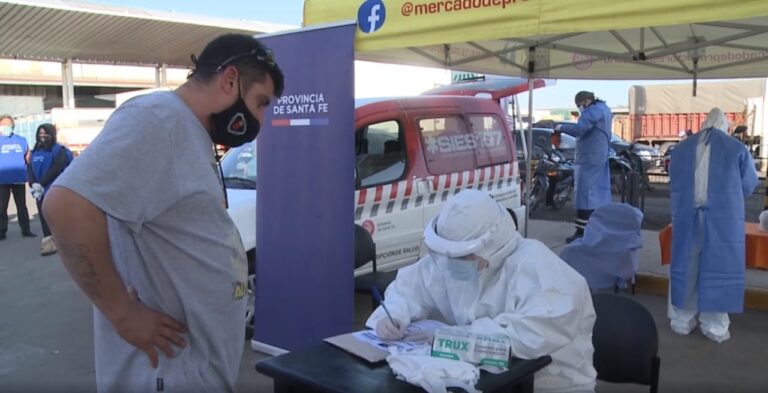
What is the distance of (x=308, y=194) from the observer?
4246mm

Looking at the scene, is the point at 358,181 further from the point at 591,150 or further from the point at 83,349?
the point at 591,150

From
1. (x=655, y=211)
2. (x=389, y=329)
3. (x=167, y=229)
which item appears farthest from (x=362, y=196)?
(x=655, y=211)

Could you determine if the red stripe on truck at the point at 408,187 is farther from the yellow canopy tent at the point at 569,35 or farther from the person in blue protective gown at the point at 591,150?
the person in blue protective gown at the point at 591,150

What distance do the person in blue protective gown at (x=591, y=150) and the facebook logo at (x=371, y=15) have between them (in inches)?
186

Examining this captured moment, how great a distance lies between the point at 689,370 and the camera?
4.38 meters

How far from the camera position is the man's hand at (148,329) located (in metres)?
1.62

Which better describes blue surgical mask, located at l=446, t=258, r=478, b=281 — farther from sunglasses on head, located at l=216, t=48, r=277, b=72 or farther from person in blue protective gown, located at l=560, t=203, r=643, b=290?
person in blue protective gown, located at l=560, t=203, r=643, b=290

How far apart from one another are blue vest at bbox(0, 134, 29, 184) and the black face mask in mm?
9206

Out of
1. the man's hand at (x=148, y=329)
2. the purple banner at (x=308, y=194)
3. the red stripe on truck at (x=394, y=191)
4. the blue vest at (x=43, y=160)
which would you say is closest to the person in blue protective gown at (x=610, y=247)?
the red stripe on truck at (x=394, y=191)

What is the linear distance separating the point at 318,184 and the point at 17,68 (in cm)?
3335

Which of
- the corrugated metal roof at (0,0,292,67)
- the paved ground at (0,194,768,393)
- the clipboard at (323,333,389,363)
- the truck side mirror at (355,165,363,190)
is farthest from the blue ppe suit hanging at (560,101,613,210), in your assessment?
the corrugated metal roof at (0,0,292,67)

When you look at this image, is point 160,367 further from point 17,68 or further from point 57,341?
point 17,68

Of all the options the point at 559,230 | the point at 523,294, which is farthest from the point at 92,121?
the point at 523,294

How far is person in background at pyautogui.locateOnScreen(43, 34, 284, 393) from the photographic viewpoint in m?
1.52
